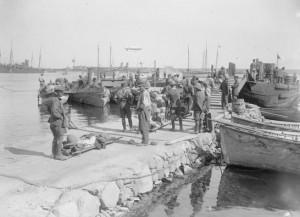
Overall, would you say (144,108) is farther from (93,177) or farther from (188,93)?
(188,93)

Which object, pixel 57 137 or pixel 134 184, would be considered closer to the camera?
pixel 134 184

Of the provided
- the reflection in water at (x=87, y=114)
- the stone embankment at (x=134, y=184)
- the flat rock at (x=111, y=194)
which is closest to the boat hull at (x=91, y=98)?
the reflection in water at (x=87, y=114)

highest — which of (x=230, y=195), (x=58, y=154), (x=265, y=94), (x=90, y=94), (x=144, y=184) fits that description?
(x=265, y=94)

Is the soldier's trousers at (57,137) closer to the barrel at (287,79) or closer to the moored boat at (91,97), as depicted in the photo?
the moored boat at (91,97)

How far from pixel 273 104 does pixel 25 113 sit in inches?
850

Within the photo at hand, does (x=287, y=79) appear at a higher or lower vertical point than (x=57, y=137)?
higher

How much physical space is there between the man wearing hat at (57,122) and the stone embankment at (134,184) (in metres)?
2.00

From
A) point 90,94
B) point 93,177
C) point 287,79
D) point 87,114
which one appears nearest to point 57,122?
point 93,177

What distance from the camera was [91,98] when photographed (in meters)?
31.3

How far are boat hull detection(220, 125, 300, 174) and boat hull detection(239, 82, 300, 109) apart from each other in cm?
1741

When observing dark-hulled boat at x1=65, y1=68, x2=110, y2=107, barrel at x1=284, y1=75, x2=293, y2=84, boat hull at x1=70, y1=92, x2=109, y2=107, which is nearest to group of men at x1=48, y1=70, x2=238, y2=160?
boat hull at x1=70, y1=92, x2=109, y2=107

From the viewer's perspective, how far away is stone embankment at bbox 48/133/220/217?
18.7ft

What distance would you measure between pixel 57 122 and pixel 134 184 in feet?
8.00

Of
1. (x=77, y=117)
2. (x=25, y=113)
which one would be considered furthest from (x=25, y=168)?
(x=25, y=113)
